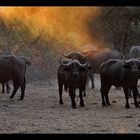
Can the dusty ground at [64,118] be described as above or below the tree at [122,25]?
below

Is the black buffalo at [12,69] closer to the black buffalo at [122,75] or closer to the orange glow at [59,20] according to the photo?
the black buffalo at [122,75]

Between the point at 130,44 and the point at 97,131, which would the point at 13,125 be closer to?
the point at 97,131

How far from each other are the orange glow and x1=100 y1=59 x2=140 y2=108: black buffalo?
11.1 m

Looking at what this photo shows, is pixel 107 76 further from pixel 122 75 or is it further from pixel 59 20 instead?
pixel 59 20

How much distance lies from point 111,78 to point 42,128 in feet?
15.3

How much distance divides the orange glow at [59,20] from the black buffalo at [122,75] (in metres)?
11.1

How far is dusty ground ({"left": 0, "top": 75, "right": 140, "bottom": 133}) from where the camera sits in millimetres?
8242

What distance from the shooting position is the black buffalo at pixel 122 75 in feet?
38.7

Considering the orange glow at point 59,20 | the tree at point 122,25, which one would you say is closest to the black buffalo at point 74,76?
the tree at point 122,25

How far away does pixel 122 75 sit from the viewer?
12.1 meters

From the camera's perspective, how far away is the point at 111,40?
84.1ft

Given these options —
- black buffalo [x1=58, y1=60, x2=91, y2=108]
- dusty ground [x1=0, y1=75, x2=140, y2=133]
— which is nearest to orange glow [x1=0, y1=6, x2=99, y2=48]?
dusty ground [x1=0, y1=75, x2=140, y2=133]

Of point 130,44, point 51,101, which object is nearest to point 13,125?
point 51,101

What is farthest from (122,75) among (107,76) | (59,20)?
(59,20)
